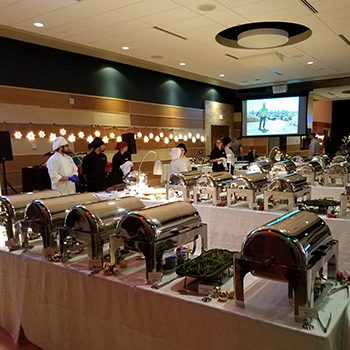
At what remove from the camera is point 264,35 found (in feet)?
17.6

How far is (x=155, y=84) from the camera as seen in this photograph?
29.9 ft

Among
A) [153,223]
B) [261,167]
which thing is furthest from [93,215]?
[261,167]

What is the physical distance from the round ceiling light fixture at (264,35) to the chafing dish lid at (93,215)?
14.4 feet

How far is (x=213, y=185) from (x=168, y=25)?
9.78ft

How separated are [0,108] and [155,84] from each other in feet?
13.9

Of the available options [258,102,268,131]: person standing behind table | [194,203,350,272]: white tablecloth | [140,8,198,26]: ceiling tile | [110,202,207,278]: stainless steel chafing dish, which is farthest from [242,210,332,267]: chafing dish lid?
[258,102,268,131]: person standing behind table

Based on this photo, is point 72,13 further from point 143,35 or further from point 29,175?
point 29,175

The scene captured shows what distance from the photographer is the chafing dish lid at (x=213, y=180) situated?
123 inches

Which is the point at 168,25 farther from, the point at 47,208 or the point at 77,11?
the point at 47,208

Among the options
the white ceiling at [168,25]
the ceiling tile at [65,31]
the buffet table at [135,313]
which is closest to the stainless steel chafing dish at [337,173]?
the white ceiling at [168,25]

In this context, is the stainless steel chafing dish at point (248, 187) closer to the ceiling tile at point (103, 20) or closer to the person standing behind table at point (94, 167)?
the person standing behind table at point (94, 167)

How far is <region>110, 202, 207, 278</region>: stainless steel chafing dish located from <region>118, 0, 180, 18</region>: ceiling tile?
3.22m

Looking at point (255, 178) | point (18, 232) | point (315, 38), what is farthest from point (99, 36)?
point (18, 232)

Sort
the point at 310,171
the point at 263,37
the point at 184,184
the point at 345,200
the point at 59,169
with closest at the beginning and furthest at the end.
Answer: the point at 345,200
the point at 184,184
the point at 310,171
the point at 59,169
the point at 263,37
